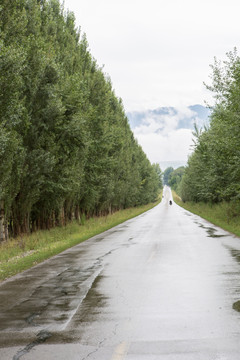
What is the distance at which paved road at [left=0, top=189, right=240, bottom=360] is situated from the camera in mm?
5090

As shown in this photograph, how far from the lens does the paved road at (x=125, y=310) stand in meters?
5.09

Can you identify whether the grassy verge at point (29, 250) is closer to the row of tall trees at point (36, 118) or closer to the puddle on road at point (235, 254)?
the row of tall trees at point (36, 118)

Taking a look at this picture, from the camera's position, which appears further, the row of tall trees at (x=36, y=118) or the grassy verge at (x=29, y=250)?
the row of tall trees at (x=36, y=118)

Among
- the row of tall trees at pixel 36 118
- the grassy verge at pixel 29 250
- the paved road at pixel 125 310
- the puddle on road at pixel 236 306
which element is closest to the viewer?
the paved road at pixel 125 310

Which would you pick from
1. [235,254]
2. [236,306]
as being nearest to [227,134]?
[235,254]

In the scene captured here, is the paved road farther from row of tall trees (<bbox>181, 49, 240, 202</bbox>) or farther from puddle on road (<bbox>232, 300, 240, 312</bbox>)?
row of tall trees (<bbox>181, 49, 240, 202</bbox>)

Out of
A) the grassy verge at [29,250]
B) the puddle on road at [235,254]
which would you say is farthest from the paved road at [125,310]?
the grassy verge at [29,250]

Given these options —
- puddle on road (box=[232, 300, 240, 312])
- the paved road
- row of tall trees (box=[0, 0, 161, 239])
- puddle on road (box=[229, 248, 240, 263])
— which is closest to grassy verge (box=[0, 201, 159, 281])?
the paved road

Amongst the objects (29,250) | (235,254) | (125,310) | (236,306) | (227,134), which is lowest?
(235,254)

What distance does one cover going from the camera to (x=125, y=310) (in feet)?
23.3

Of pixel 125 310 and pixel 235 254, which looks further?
pixel 235 254

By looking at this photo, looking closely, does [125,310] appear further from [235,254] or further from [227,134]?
[227,134]

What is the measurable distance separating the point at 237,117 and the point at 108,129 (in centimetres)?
1763

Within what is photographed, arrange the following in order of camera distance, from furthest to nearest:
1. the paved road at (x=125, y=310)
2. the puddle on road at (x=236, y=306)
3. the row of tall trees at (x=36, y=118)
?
the row of tall trees at (x=36, y=118)
the puddle on road at (x=236, y=306)
the paved road at (x=125, y=310)
